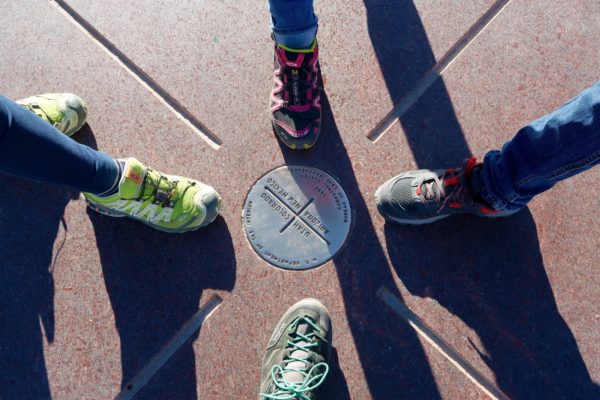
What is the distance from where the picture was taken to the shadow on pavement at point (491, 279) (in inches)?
81.1

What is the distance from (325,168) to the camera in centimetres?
230

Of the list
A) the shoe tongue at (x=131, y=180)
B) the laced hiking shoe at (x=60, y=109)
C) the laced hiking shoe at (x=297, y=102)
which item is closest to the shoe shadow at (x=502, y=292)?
the laced hiking shoe at (x=297, y=102)

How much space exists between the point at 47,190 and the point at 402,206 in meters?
1.83

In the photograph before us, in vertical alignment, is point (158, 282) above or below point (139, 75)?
below

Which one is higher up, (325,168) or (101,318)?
(325,168)

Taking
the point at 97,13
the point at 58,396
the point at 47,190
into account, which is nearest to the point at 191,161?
the point at 47,190

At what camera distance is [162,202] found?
6.72 feet

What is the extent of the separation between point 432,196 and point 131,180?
133 centimetres

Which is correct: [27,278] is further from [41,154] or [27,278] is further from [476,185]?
[476,185]

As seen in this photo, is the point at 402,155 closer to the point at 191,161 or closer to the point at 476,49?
the point at 476,49

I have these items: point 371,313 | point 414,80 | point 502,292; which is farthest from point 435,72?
point 371,313

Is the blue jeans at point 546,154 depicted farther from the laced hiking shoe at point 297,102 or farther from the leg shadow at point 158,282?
the leg shadow at point 158,282

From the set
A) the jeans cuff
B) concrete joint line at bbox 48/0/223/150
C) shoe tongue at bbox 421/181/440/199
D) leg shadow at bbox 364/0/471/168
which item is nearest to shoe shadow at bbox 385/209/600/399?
shoe tongue at bbox 421/181/440/199

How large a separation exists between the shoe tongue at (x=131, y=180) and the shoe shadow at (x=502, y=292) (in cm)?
121
